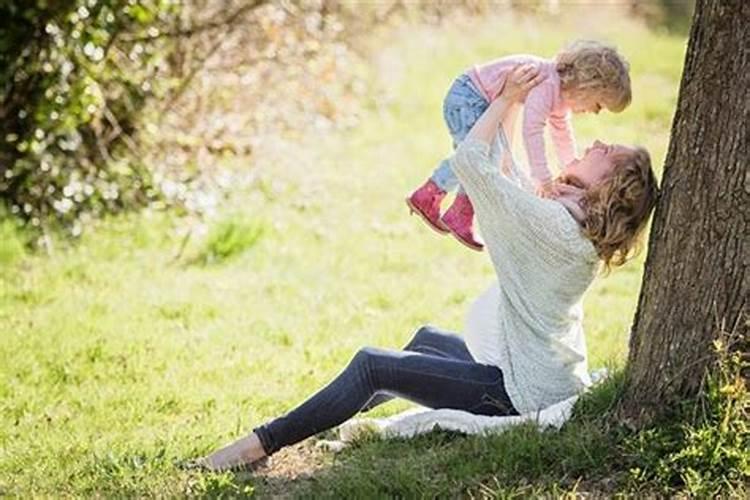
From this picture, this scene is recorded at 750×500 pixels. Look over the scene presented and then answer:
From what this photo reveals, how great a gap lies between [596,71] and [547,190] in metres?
0.43

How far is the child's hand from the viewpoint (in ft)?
15.1

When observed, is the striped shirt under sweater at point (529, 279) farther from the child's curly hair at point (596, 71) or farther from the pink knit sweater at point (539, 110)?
the child's curly hair at point (596, 71)

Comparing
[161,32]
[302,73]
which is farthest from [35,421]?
[302,73]

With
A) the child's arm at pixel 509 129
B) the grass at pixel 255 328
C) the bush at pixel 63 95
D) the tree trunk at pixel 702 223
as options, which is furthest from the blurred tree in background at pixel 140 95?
the tree trunk at pixel 702 223

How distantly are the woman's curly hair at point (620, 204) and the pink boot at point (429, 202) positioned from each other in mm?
653

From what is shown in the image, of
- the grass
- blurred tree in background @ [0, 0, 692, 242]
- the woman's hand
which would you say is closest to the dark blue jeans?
the grass

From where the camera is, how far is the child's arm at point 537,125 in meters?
4.63

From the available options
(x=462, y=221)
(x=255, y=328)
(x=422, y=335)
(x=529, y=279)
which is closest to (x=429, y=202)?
(x=462, y=221)

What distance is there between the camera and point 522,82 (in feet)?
15.2

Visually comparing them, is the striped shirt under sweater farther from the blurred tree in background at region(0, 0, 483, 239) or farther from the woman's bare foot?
the blurred tree in background at region(0, 0, 483, 239)

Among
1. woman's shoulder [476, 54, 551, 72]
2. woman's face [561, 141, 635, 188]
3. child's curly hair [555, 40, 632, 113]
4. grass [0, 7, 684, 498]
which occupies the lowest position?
grass [0, 7, 684, 498]

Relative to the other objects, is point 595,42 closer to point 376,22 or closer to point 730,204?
point 730,204

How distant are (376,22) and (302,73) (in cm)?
Answer: 228

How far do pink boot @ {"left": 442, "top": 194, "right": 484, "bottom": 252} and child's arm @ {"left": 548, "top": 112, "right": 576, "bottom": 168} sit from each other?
1.24 ft
